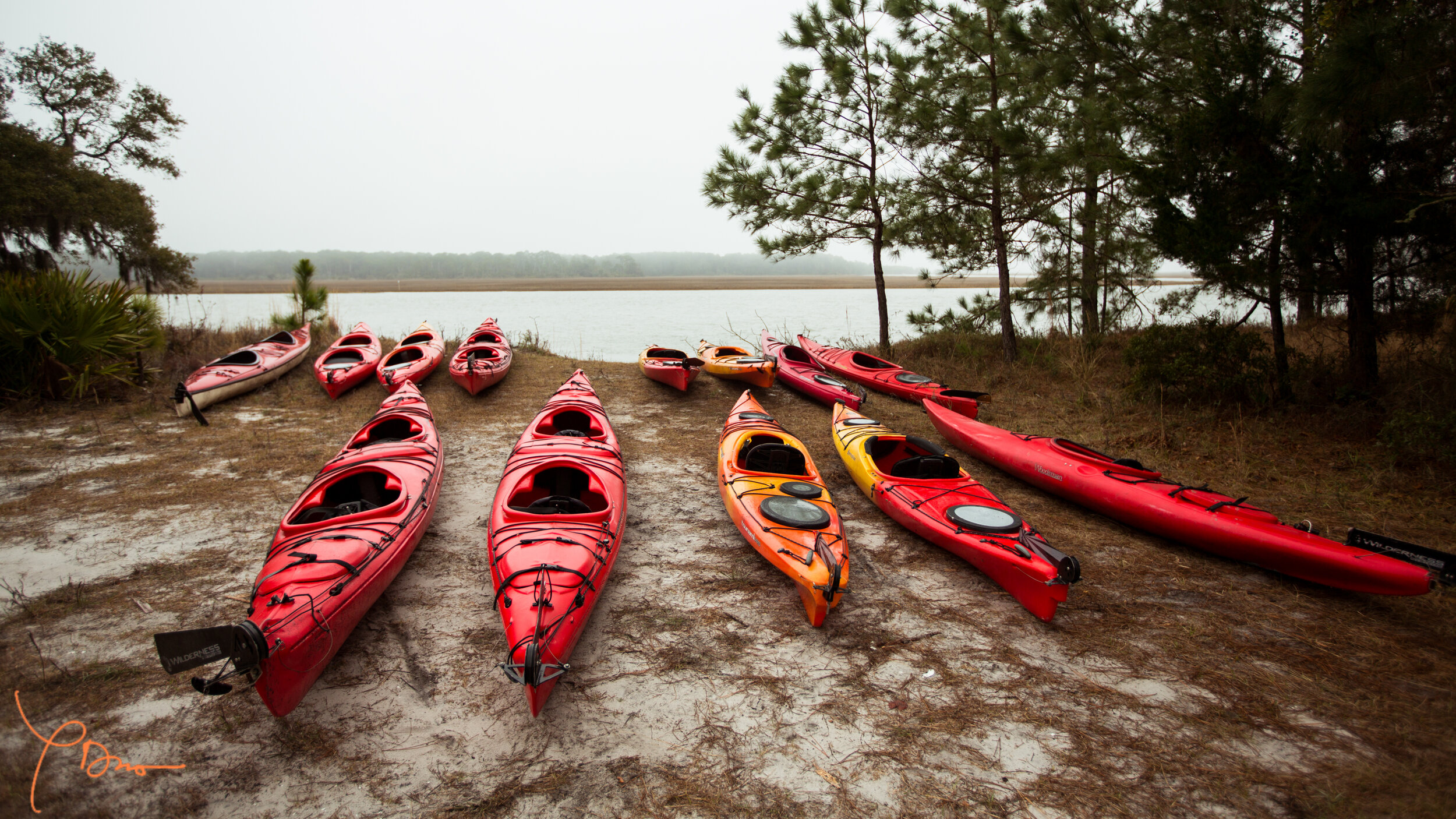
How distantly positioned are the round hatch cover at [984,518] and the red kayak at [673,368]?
460 centimetres

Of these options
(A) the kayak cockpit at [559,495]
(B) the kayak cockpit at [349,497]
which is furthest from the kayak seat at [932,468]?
(B) the kayak cockpit at [349,497]

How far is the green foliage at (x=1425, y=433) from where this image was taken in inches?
166

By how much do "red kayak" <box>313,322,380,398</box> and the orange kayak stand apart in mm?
5212

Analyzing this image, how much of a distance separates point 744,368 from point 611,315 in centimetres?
1111

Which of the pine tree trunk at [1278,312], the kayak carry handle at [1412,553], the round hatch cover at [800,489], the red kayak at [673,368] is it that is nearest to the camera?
the kayak carry handle at [1412,553]

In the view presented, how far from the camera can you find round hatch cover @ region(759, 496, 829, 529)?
152 inches

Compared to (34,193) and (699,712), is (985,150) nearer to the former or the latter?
(699,712)

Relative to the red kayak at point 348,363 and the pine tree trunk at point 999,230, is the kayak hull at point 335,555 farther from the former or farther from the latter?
the pine tree trunk at point 999,230

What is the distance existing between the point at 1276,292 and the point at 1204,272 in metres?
0.59

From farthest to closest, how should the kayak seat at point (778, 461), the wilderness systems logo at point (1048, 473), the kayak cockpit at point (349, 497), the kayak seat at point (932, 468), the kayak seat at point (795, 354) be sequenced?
the kayak seat at point (795, 354)
the wilderness systems logo at point (1048, 473)
the kayak seat at point (778, 461)
the kayak seat at point (932, 468)
the kayak cockpit at point (349, 497)

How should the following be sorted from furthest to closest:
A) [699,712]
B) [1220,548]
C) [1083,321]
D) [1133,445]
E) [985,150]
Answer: [1083,321] < [985,150] < [1133,445] < [1220,548] < [699,712]

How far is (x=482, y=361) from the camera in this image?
8234 millimetres

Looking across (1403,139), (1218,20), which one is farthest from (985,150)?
(1403,139)

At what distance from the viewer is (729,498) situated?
4543 millimetres
